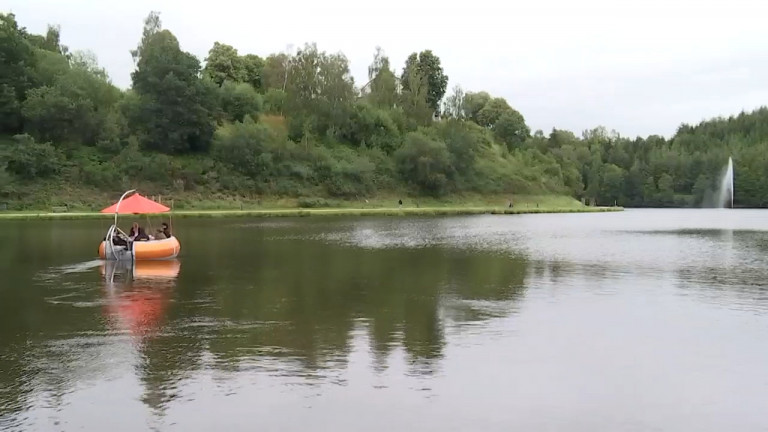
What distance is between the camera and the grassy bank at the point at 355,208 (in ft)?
231

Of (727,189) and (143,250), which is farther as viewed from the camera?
(727,189)

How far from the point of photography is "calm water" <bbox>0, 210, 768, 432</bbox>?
1025 cm

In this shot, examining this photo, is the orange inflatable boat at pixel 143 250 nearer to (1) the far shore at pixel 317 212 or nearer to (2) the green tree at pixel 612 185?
(1) the far shore at pixel 317 212

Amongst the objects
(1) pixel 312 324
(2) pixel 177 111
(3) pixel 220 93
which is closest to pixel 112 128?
(2) pixel 177 111

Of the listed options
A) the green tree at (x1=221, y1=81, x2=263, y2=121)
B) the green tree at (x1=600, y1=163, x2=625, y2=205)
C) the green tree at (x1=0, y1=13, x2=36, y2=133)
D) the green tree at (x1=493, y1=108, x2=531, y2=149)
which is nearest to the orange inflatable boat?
the green tree at (x1=0, y1=13, x2=36, y2=133)

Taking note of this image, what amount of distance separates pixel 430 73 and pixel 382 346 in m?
134

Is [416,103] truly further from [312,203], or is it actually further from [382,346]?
[382,346]

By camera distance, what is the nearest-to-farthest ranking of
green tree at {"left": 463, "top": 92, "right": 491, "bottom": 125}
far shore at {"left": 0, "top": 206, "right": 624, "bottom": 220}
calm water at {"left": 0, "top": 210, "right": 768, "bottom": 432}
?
calm water at {"left": 0, "top": 210, "right": 768, "bottom": 432} → far shore at {"left": 0, "top": 206, "right": 624, "bottom": 220} → green tree at {"left": 463, "top": 92, "right": 491, "bottom": 125}

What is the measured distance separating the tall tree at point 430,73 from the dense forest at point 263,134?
35cm

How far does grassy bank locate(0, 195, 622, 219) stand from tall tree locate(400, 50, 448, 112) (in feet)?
125

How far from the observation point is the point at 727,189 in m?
150

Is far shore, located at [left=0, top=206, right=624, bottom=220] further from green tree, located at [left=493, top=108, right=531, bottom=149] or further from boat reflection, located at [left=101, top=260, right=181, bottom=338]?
green tree, located at [left=493, top=108, right=531, bottom=149]

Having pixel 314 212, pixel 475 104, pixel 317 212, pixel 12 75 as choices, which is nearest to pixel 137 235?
pixel 314 212

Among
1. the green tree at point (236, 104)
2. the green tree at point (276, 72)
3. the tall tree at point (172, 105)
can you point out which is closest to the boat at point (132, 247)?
the tall tree at point (172, 105)
